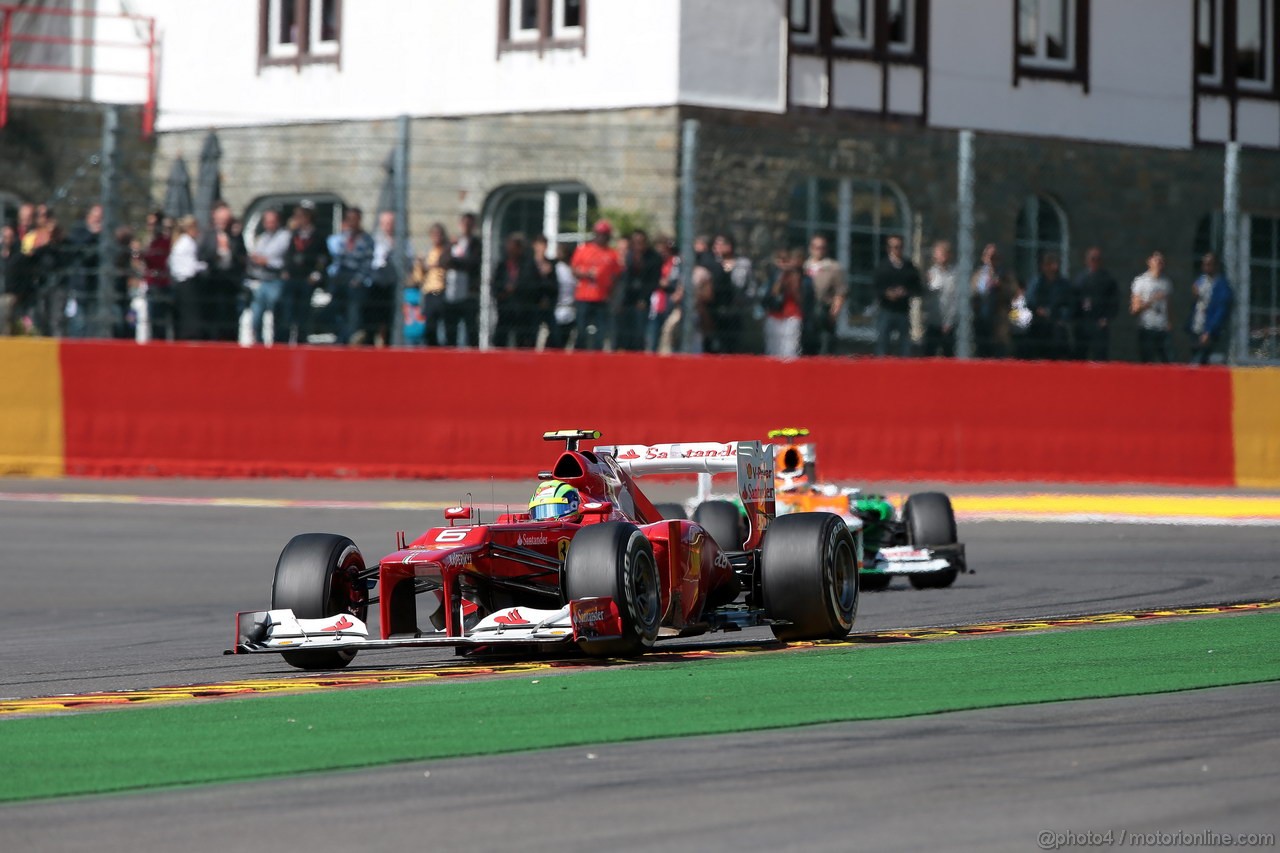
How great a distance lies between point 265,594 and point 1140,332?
9.90m

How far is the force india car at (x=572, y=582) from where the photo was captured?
9.26 meters

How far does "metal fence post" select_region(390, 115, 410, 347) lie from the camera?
19016mm

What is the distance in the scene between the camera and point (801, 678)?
8828 mm

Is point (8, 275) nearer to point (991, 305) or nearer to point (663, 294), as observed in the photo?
point (663, 294)

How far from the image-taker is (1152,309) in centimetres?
2048

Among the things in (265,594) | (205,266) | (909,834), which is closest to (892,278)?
(205,266)

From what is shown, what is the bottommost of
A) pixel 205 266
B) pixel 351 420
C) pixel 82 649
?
pixel 82 649

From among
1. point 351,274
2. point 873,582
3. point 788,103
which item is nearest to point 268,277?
point 351,274

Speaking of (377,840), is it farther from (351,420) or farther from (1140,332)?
(1140,332)

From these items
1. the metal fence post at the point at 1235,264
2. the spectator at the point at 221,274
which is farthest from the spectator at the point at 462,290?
the metal fence post at the point at 1235,264

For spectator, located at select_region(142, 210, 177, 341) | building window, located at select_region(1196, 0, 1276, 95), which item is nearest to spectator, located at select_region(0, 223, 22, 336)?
spectator, located at select_region(142, 210, 177, 341)

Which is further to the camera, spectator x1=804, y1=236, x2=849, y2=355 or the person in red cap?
spectator x1=804, y1=236, x2=849, y2=355

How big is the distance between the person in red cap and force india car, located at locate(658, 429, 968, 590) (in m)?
5.47

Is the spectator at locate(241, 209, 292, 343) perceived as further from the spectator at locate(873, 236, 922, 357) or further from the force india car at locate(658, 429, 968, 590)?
the force india car at locate(658, 429, 968, 590)
